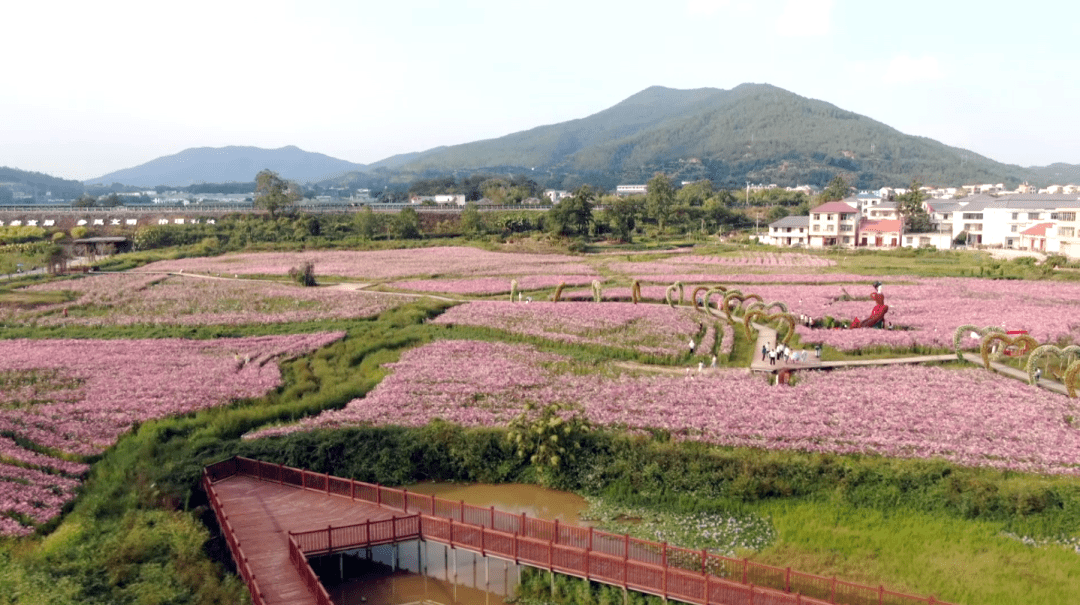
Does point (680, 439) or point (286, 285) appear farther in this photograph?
point (286, 285)

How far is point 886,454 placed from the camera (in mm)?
19047

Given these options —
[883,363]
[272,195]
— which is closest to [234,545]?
[883,363]

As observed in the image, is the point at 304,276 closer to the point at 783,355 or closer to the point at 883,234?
the point at 783,355

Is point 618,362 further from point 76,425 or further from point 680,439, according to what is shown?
point 76,425

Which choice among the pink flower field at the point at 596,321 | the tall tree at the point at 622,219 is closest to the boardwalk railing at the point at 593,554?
the pink flower field at the point at 596,321

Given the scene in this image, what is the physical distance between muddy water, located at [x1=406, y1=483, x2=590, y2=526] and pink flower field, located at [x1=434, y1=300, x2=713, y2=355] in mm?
12752

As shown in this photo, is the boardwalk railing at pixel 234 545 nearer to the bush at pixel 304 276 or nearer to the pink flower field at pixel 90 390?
the pink flower field at pixel 90 390

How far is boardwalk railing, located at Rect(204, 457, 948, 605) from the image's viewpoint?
507 inches

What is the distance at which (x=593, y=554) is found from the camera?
45.6 ft

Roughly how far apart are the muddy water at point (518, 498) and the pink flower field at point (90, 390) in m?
8.59

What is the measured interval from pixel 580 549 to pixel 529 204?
118378 mm

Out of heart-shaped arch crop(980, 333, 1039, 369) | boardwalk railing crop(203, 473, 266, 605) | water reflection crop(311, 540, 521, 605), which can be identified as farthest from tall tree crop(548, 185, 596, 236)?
water reflection crop(311, 540, 521, 605)

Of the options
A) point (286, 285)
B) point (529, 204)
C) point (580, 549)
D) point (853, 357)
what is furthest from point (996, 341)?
point (529, 204)

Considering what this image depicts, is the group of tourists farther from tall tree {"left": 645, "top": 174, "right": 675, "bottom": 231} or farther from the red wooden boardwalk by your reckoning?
tall tree {"left": 645, "top": 174, "right": 675, "bottom": 231}
